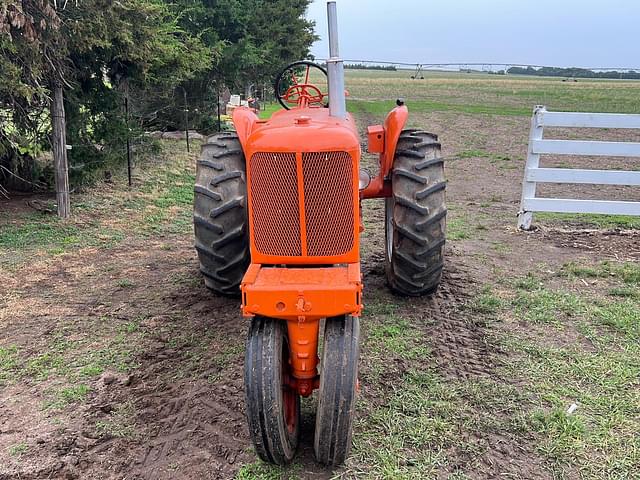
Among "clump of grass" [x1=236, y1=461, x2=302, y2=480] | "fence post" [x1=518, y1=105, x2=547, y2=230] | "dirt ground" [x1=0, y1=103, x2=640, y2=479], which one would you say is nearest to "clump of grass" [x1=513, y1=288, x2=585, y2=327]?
"dirt ground" [x1=0, y1=103, x2=640, y2=479]

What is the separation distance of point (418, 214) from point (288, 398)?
1981 mm

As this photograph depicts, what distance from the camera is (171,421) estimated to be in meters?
3.73

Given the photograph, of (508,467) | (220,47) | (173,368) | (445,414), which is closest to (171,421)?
(173,368)

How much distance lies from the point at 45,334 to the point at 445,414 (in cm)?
324

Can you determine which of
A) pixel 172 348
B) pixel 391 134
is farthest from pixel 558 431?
pixel 172 348

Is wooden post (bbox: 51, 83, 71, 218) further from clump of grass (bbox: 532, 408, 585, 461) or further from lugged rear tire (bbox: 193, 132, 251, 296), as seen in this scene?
clump of grass (bbox: 532, 408, 585, 461)

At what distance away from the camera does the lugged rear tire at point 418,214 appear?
15.6 feet

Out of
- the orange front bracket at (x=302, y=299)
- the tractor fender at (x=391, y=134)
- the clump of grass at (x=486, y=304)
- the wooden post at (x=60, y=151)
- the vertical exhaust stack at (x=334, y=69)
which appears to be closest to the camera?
the orange front bracket at (x=302, y=299)

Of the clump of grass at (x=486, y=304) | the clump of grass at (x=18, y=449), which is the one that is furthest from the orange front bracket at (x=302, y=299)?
the clump of grass at (x=486, y=304)

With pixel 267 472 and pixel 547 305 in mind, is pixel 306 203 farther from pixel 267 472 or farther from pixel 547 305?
pixel 547 305

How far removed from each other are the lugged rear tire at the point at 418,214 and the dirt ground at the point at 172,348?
1.41 feet

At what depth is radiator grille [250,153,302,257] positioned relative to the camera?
10.7 ft

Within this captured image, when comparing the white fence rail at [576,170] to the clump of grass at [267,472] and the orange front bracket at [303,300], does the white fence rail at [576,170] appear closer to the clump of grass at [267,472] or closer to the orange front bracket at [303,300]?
the orange front bracket at [303,300]

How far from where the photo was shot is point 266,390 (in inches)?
119
